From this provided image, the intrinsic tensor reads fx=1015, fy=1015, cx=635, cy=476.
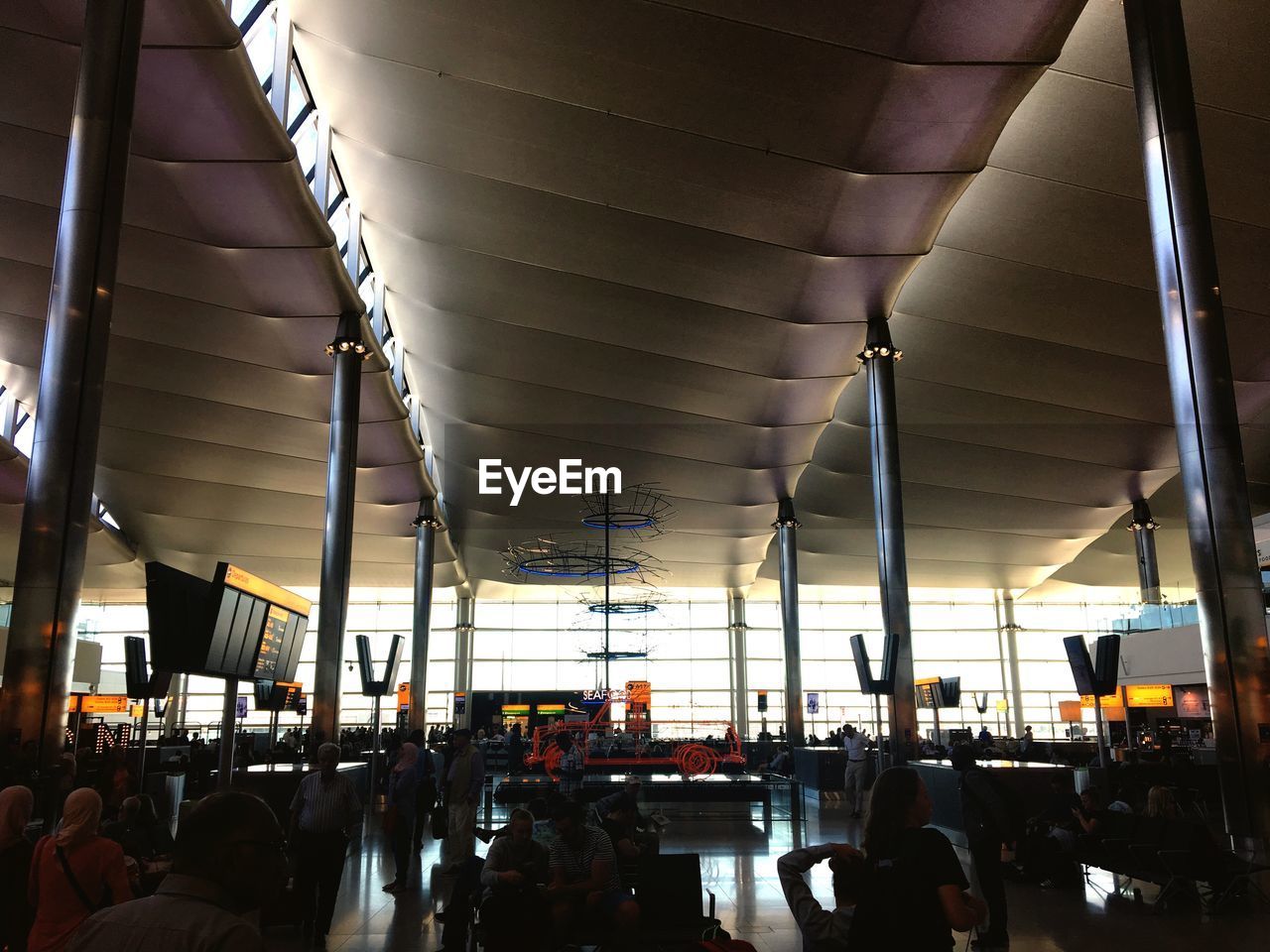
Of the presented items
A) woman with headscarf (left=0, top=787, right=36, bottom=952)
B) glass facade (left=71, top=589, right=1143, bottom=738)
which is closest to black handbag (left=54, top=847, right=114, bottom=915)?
woman with headscarf (left=0, top=787, right=36, bottom=952)

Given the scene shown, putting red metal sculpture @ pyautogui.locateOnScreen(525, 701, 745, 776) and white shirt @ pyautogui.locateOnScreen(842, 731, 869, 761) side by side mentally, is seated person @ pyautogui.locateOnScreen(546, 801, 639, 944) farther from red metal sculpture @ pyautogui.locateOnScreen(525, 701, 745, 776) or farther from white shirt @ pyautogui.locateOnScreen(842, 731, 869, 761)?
red metal sculpture @ pyautogui.locateOnScreen(525, 701, 745, 776)

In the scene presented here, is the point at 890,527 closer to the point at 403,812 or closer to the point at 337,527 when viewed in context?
the point at 337,527

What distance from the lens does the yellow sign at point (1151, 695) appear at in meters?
28.5

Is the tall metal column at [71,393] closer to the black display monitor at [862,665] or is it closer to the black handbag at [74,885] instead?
the black handbag at [74,885]

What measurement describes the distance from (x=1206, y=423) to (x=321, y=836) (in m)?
8.93

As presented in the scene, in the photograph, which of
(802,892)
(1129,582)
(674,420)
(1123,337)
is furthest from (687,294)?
(1129,582)

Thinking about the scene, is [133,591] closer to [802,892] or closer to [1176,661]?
[1176,661]

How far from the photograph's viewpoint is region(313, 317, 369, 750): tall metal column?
17562mm

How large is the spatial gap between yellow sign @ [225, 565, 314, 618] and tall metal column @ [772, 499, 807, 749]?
60.4 feet

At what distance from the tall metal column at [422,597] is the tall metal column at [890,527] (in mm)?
16442

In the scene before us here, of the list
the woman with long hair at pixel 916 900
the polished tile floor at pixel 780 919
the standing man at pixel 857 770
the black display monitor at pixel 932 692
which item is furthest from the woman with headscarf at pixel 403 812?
the black display monitor at pixel 932 692

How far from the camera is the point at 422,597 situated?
31.4 m

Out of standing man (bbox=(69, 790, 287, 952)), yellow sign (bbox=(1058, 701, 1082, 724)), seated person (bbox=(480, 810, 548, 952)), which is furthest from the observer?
yellow sign (bbox=(1058, 701, 1082, 724))

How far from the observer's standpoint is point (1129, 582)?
1805 inches
